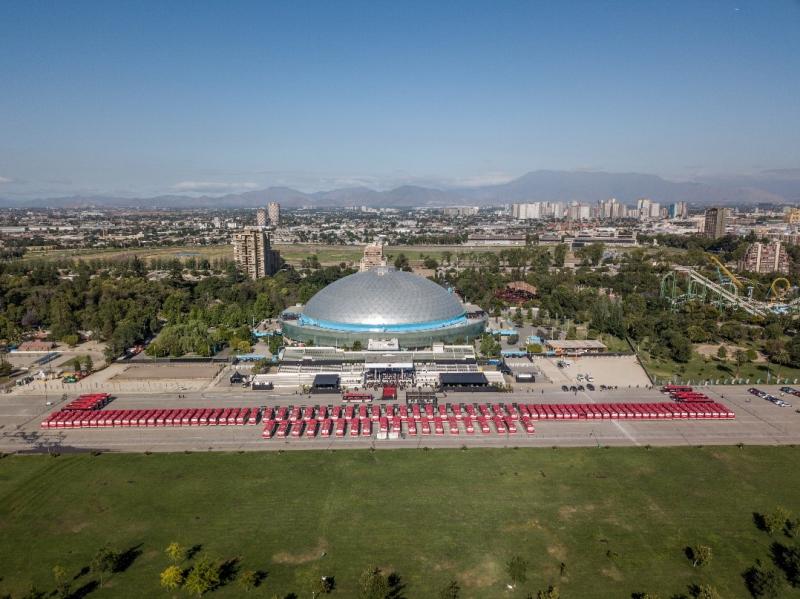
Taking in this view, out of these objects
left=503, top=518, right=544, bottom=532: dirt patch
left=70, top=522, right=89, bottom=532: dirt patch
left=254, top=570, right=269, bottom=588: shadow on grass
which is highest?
left=503, top=518, right=544, bottom=532: dirt patch

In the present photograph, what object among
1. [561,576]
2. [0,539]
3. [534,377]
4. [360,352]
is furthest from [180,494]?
[534,377]

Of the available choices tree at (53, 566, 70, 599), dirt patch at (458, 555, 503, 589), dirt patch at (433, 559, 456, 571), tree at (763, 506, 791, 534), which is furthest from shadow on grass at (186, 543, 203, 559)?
tree at (763, 506, 791, 534)

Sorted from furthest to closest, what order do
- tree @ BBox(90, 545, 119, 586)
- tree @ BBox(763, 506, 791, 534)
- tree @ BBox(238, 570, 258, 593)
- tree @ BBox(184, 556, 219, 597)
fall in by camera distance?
1. tree @ BBox(763, 506, 791, 534)
2. tree @ BBox(90, 545, 119, 586)
3. tree @ BBox(238, 570, 258, 593)
4. tree @ BBox(184, 556, 219, 597)

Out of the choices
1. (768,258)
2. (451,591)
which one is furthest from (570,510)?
(768,258)

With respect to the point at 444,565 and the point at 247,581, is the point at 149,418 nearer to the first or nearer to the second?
the point at 247,581

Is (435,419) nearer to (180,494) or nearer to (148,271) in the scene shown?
(180,494)

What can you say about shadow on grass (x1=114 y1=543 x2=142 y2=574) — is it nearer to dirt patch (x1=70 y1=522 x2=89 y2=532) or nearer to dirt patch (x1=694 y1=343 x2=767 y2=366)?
dirt patch (x1=70 y1=522 x2=89 y2=532)

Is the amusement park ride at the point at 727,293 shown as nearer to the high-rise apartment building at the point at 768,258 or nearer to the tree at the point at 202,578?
the high-rise apartment building at the point at 768,258

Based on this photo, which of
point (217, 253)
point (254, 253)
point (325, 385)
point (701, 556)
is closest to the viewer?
point (701, 556)
